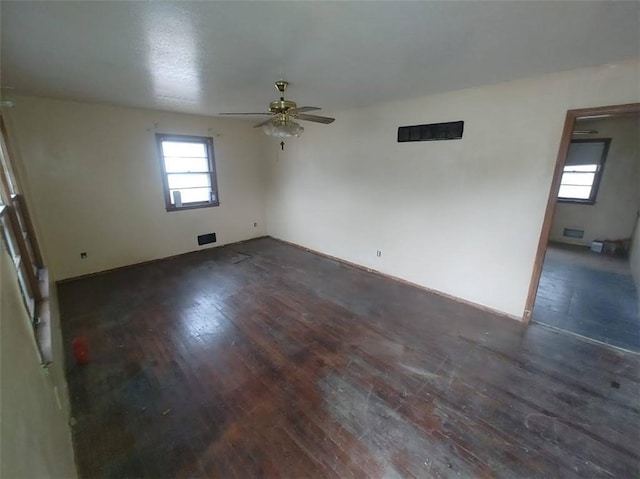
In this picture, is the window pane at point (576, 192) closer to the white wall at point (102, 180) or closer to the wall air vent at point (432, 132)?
the wall air vent at point (432, 132)

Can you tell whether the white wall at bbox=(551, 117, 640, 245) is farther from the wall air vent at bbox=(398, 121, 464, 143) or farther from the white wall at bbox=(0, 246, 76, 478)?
the white wall at bbox=(0, 246, 76, 478)

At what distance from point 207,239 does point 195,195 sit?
2.91ft

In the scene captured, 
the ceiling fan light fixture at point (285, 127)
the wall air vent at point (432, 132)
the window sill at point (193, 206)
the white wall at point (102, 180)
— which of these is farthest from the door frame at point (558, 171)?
the window sill at point (193, 206)

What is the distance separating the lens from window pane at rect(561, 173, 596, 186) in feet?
17.9

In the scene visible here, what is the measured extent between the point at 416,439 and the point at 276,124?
2.71 metres

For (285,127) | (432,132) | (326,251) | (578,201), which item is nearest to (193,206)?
(326,251)

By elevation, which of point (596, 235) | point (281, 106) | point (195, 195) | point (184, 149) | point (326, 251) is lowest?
point (326, 251)

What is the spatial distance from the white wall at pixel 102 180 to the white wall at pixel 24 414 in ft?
10.5

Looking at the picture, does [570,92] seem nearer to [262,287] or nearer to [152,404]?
[262,287]

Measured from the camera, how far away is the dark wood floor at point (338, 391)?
1.62m

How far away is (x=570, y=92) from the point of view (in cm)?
246

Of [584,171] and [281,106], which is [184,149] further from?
[584,171]

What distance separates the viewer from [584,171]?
5.49 m

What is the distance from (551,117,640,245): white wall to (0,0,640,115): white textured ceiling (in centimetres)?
425
